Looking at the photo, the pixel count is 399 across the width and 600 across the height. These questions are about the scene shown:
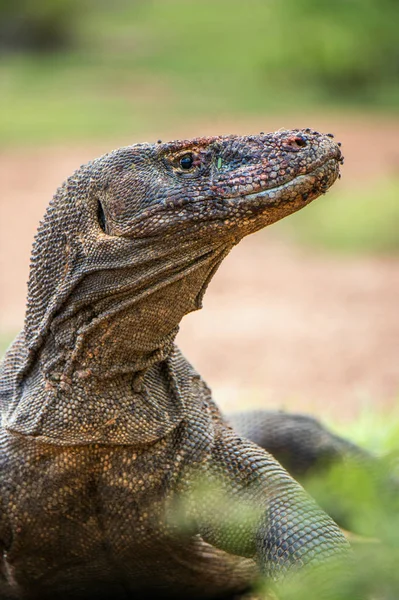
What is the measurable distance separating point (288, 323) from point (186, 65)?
916 inches

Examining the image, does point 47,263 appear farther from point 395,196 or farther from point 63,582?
point 395,196

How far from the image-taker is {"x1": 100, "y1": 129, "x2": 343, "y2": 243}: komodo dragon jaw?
11.7 feet

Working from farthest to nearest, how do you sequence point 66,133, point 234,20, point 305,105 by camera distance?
point 234,20 < point 305,105 < point 66,133

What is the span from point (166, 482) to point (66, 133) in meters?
21.5

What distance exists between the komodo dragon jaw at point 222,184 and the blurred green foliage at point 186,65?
55.1 feet

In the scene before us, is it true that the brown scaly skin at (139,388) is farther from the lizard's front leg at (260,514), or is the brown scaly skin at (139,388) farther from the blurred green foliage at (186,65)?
the blurred green foliage at (186,65)

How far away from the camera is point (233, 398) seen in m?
8.16

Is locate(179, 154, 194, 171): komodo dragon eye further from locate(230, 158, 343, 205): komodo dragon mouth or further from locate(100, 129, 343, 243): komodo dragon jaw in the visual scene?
locate(230, 158, 343, 205): komodo dragon mouth

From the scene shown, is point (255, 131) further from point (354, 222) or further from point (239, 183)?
point (239, 183)

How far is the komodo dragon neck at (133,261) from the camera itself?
142 inches

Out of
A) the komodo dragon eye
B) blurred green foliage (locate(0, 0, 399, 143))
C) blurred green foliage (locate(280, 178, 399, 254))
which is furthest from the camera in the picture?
blurred green foliage (locate(0, 0, 399, 143))

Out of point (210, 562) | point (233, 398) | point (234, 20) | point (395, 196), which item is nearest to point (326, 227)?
point (395, 196)

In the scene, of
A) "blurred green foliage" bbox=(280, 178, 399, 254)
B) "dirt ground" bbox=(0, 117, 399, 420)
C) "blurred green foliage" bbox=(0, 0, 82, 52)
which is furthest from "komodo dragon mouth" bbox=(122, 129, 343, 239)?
"blurred green foliage" bbox=(0, 0, 82, 52)

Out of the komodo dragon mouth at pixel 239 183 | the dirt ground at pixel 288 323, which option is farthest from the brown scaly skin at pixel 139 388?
the dirt ground at pixel 288 323
